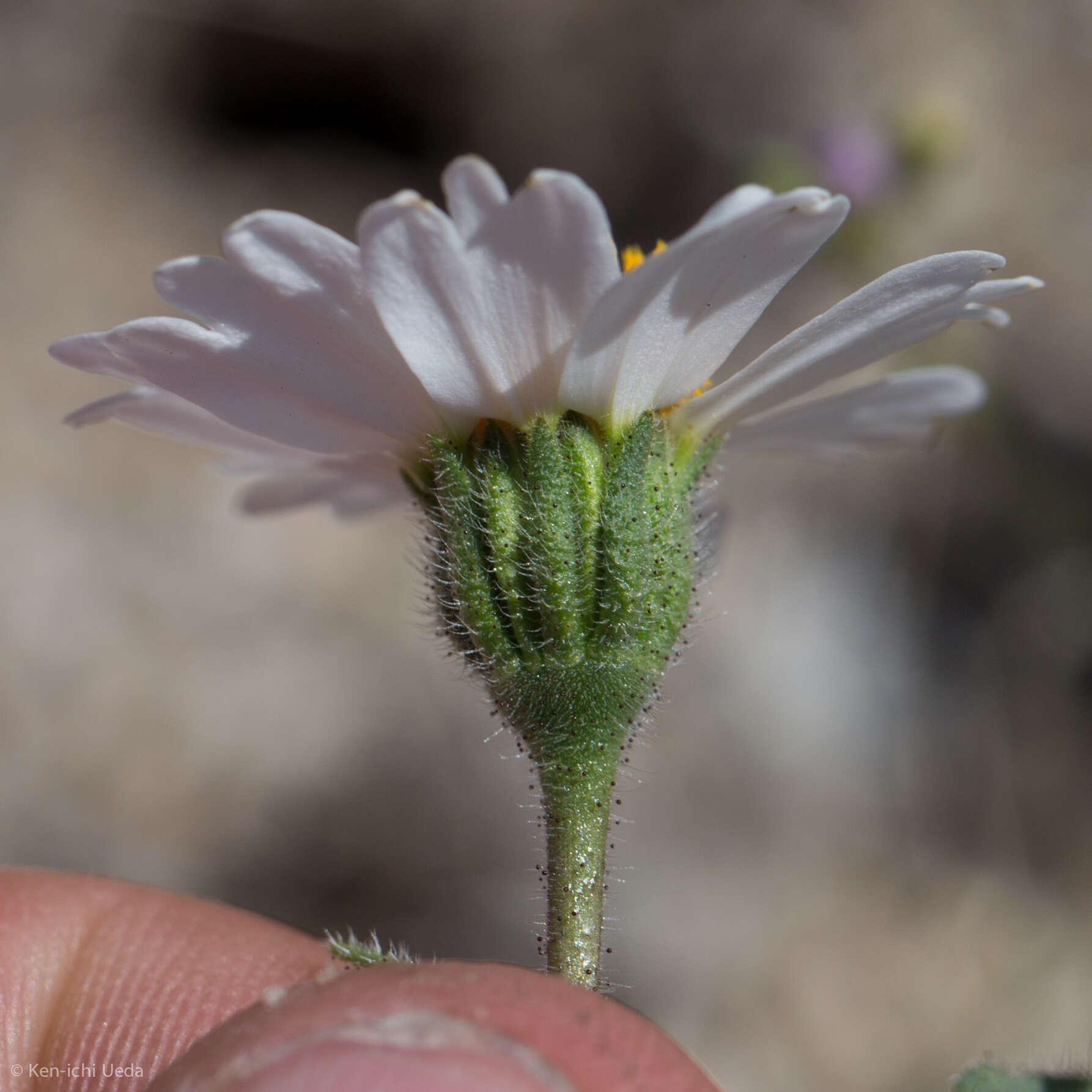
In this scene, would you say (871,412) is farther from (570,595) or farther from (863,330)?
(570,595)

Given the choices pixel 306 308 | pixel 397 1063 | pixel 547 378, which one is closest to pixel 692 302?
pixel 547 378

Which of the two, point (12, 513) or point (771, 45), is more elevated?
point (771, 45)

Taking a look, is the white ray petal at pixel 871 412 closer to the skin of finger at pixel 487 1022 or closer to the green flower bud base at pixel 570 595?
the green flower bud base at pixel 570 595

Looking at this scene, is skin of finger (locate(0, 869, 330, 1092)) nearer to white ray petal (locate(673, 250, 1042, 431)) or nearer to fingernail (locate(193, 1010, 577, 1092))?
fingernail (locate(193, 1010, 577, 1092))

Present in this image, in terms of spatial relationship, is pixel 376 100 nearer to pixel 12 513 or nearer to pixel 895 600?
pixel 12 513

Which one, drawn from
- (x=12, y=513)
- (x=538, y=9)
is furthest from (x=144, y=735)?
(x=538, y=9)
